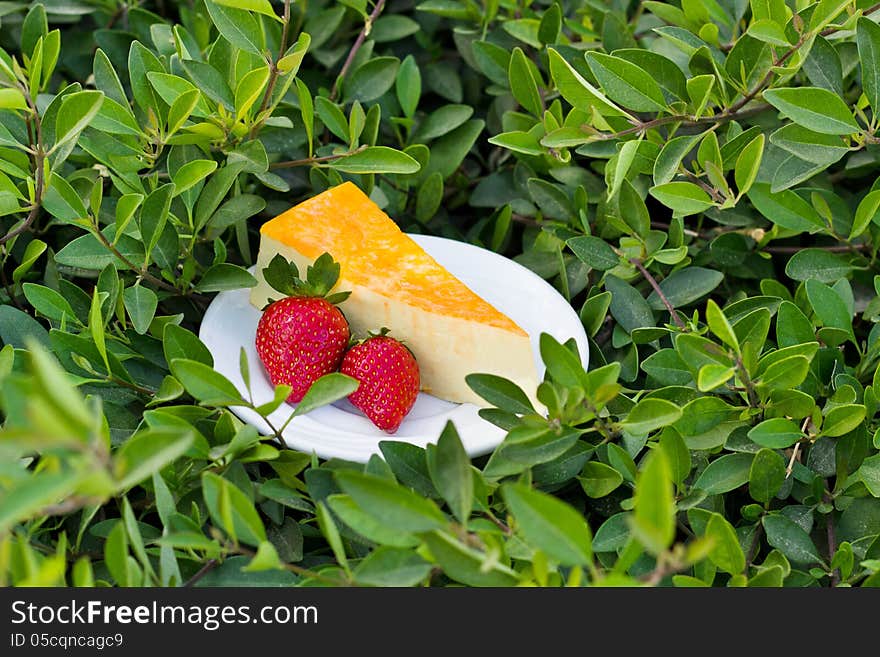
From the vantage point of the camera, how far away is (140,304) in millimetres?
960

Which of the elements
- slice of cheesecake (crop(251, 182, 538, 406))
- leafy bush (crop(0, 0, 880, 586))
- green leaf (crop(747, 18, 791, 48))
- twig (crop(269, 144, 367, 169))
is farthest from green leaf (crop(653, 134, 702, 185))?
twig (crop(269, 144, 367, 169))

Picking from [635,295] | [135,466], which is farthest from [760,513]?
[135,466]

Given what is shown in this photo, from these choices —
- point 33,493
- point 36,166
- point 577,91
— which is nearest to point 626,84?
point 577,91

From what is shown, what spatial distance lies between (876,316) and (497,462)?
17.3 inches

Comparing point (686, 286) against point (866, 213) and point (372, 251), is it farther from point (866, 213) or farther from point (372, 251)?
point (372, 251)

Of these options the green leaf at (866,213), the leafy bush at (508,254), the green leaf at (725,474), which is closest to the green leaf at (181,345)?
the leafy bush at (508,254)

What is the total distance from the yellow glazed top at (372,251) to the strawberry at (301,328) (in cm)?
5

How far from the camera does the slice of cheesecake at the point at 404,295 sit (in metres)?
1.10

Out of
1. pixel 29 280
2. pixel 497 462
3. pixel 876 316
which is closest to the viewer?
pixel 497 462

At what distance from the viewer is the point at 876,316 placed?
100cm

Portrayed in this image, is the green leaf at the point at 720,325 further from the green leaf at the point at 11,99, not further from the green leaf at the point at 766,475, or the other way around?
the green leaf at the point at 11,99

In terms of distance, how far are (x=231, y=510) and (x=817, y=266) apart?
2.20 ft
